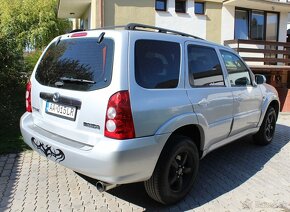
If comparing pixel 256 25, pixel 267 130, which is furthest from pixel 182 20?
pixel 267 130

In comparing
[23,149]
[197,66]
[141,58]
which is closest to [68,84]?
[141,58]

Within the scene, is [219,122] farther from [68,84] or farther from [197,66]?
[68,84]

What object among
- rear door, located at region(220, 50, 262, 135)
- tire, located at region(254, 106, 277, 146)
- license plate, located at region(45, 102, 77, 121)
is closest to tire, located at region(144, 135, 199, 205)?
license plate, located at region(45, 102, 77, 121)

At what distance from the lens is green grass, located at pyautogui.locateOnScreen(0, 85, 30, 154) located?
19.2 ft

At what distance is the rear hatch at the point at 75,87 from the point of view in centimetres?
327

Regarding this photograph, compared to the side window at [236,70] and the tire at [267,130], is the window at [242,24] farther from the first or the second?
the side window at [236,70]

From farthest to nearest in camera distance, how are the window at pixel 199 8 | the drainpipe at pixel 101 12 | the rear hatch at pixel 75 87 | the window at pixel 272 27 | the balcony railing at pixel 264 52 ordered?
the window at pixel 272 27 < the window at pixel 199 8 < the balcony railing at pixel 264 52 < the drainpipe at pixel 101 12 < the rear hatch at pixel 75 87

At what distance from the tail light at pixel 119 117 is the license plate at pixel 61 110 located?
473 millimetres

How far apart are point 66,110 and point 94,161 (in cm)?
68

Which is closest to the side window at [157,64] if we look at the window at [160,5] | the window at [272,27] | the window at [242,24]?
the window at [160,5]

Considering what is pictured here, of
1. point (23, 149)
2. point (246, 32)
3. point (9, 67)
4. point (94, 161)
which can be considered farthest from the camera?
point (246, 32)

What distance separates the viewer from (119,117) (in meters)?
3.15

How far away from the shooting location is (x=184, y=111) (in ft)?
12.5

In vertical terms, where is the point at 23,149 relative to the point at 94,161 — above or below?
below
